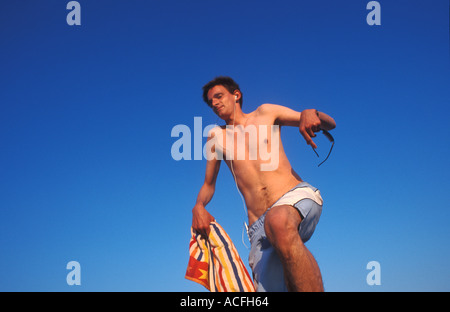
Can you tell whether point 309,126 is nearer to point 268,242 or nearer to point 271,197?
point 271,197

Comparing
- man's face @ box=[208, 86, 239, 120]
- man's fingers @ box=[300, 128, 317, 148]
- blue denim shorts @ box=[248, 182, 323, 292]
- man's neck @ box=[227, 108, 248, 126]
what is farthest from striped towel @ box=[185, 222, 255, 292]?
man's fingers @ box=[300, 128, 317, 148]

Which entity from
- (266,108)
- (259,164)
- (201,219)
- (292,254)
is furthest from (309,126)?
(201,219)

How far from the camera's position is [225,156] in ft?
13.1

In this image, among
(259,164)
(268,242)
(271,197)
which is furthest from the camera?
(259,164)

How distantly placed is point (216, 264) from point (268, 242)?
0.67 meters

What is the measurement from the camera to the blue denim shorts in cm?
308

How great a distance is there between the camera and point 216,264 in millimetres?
3684

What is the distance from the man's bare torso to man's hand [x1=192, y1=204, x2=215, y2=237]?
1.41ft

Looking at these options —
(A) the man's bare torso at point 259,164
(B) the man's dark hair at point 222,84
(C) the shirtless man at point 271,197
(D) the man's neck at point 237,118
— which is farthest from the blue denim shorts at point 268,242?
(B) the man's dark hair at point 222,84

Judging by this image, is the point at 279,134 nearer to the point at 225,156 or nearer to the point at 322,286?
the point at 225,156

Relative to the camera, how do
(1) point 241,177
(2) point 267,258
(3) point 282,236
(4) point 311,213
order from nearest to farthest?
(3) point 282,236
(4) point 311,213
(2) point 267,258
(1) point 241,177

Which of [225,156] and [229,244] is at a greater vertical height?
[225,156]
